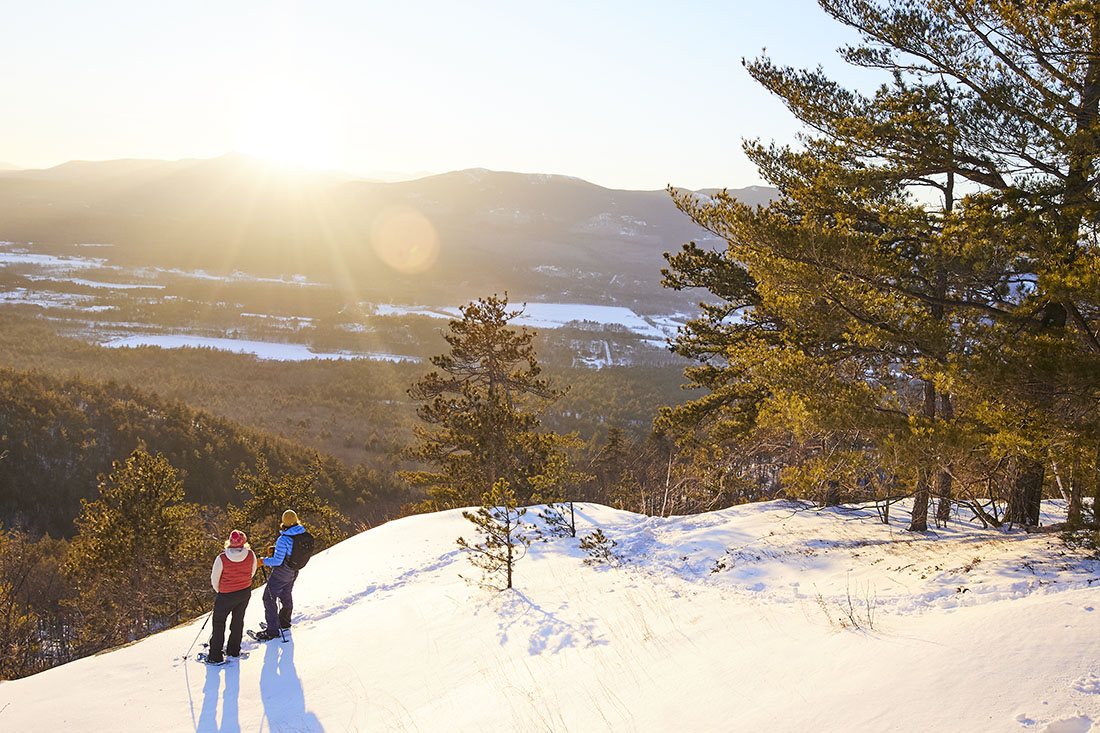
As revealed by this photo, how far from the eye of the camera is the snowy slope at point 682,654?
4.19 metres

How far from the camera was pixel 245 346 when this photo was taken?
371 feet

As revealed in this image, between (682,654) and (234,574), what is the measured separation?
5.17 meters

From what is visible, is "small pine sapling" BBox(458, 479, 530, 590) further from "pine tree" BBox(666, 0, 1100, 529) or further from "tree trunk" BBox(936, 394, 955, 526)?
"tree trunk" BBox(936, 394, 955, 526)

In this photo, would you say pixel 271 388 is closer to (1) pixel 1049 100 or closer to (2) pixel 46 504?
(2) pixel 46 504

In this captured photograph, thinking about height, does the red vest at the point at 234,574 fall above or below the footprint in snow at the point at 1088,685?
below

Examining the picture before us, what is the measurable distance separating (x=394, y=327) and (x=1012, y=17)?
430ft

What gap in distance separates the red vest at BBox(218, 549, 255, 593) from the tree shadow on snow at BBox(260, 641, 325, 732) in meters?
0.94

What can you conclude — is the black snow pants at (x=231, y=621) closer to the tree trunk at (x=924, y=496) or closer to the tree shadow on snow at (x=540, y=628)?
the tree shadow on snow at (x=540, y=628)

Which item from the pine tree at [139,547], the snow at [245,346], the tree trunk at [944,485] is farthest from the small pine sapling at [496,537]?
the snow at [245,346]

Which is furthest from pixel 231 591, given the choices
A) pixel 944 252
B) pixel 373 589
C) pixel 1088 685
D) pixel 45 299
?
pixel 45 299

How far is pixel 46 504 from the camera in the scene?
1625 inches

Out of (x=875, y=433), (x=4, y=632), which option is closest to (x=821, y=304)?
(x=875, y=433)

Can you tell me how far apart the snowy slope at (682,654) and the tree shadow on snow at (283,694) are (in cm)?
3

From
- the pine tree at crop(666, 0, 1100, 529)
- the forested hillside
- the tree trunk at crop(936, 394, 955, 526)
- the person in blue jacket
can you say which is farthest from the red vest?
the forested hillside
